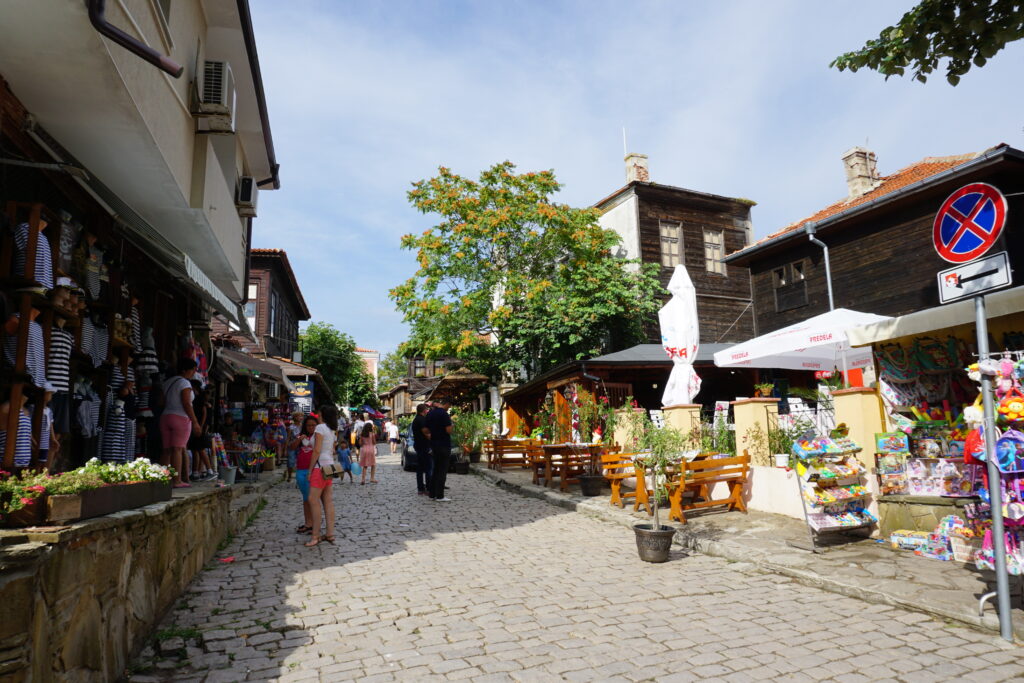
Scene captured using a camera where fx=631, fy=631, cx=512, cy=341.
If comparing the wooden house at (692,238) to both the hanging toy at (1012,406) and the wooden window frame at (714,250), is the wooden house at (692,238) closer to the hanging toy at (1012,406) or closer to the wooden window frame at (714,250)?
the wooden window frame at (714,250)

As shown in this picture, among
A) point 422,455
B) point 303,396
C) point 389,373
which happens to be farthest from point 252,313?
point 389,373

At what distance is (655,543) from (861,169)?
1759 centimetres

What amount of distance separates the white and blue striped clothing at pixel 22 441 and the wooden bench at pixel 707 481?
22.5ft

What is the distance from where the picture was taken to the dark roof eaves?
1259 cm

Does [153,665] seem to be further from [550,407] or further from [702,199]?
[702,199]

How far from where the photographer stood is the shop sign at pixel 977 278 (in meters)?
4.09

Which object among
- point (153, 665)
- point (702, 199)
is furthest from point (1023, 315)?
point (702, 199)

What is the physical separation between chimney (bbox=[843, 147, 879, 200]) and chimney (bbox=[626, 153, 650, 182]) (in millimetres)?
8000

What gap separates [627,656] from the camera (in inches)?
156

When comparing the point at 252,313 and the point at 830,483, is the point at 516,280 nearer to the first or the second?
the point at 252,313

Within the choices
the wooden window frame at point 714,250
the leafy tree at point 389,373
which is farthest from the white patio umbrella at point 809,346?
the leafy tree at point 389,373

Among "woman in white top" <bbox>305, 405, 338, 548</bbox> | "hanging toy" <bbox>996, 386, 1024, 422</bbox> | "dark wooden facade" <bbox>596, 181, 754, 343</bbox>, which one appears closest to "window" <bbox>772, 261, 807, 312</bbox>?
"dark wooden facade" <bbox>596, 181, 754, 343</bbox>

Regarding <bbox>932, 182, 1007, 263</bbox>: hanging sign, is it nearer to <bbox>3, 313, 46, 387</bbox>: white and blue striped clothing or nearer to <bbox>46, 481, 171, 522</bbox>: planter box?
<bbox>46, 481, 171, 522</bbox>: planter box

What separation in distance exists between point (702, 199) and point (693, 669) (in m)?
24.0
